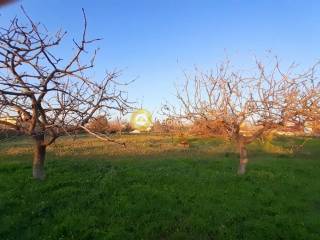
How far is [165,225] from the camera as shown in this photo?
34.0 ft

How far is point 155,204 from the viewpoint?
11.8 metres

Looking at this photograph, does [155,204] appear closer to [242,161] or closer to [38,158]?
[38,158]

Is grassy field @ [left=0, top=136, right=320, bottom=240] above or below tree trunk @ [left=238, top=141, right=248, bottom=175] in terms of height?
below

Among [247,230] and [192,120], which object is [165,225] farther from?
[192,120]

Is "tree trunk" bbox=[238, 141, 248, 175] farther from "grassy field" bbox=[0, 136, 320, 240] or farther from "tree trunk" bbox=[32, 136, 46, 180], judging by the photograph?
"tree trunk" bbox=[32, 136, 46, 180]

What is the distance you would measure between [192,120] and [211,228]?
8.74 m

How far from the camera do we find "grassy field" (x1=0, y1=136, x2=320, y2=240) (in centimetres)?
1003

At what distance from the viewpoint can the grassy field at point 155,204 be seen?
10.0 metres

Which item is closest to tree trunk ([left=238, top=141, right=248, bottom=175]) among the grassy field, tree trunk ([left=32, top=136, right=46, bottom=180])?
the grassy field

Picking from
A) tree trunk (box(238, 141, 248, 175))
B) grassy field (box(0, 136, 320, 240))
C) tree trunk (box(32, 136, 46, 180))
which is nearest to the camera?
grassy field (box(0, 136, 320, 240))

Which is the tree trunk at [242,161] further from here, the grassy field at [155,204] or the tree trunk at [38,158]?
the tree trunk at [38,158]

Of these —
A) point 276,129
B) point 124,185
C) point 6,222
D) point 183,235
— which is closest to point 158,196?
point 124,185

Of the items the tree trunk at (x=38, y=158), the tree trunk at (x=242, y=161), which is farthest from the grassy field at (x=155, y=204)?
the tree trunk at (x=242, y=161)

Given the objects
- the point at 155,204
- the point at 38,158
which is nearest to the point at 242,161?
the point at 155,204
